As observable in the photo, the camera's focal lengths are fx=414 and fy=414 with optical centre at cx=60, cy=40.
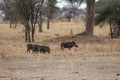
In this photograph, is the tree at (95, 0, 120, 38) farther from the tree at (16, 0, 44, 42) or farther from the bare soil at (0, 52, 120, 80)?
the bare soil at (0, 52, 120, 80)

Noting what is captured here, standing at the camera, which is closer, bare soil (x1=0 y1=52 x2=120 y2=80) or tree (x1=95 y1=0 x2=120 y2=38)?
Answer: bare soil (x1=0 y1=52 x2=120 y2=80)

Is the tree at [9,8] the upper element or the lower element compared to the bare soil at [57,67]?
upper

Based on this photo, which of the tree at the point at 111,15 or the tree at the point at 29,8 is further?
the tree at the point at 111,15

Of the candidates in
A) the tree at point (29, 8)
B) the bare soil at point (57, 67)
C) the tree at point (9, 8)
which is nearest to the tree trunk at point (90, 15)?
the tree at point (29, 8)

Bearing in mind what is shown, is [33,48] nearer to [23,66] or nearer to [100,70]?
[23,66]

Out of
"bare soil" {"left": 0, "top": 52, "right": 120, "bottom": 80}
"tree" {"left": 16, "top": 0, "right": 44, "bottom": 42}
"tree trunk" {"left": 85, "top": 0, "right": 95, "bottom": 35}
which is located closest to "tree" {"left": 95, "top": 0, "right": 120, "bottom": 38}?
"tree trunk" {"left": 85, "top": 0, "right": 95, "bottom": 35}

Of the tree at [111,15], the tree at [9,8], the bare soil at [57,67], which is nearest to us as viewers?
the bare soil at [57,67]

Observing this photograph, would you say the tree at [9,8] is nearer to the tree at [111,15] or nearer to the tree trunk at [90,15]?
the tree trunk at [90,15]

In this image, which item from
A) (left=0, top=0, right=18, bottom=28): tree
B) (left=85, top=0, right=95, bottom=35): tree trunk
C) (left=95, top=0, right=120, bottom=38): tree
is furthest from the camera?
(left=95, top=0, right=120, bottom=38): tree

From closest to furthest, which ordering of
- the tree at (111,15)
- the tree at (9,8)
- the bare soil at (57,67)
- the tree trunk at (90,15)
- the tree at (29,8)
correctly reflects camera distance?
the bare soil at (57,67)
the tree trunk at (90,15)
the tree at (29,8)
the tree at (9,8)
the tree at (111,15)

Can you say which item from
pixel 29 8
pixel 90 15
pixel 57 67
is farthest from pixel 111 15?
pixel 57 67

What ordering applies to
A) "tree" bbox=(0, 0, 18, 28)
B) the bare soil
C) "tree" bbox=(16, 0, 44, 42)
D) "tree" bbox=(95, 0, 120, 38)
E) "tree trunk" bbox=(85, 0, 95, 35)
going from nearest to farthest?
1. the bare soil
2. "tree trunk" bbox=(85, 0, 95, 35)
3. "tree" bbox=(16, 0, 44, 42)
4. "tree" bbox=(0, 0, 18, 28)
5. "tree" bbox=(95, 0, 120, 38)

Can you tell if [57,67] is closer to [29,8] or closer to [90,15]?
[90,15]

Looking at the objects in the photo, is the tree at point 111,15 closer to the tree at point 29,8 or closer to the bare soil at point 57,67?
the tree at point 29,8
